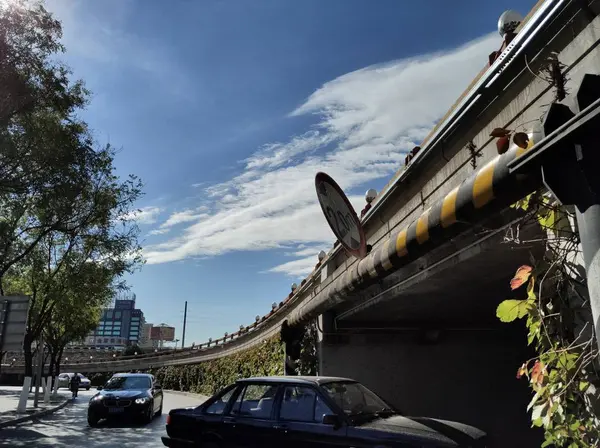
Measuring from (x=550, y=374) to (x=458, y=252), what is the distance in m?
3.62

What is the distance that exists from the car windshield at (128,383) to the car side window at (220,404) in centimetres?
851

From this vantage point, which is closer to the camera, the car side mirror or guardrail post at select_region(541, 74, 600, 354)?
guardrail post at select_region(541, 74, 600, 354)

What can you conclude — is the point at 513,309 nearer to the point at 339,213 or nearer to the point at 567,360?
the point at 567,360

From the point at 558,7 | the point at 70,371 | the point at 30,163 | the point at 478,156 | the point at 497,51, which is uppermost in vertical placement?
the point at 30,163

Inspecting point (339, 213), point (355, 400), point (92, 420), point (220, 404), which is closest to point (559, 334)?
point (355, 400)

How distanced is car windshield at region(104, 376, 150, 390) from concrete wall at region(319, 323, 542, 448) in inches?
229

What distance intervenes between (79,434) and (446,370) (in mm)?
9835

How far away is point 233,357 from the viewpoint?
90.0ft

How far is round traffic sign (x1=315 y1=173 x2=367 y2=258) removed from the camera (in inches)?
345

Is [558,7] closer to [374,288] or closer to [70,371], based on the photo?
[374,288]

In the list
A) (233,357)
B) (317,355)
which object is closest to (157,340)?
(233,357)

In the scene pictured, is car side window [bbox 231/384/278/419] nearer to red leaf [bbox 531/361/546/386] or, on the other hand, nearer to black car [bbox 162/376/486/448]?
black car [bbox 162/376/486/448]

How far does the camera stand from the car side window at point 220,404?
21.8 feet

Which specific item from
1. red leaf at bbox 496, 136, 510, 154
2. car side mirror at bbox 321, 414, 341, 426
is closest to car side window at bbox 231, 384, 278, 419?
car side mirror at bbox 321, 414, 341, 426
